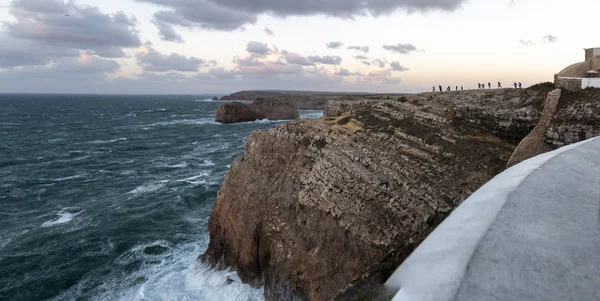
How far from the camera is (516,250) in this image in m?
5.00

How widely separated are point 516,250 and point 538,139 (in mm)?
16315

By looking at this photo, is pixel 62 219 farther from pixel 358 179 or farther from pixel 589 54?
pixel 589 54

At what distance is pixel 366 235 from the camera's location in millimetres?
16344

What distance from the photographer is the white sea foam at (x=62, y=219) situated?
31.0 m

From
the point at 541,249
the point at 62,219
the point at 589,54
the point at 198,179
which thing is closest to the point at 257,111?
the point at 198,179

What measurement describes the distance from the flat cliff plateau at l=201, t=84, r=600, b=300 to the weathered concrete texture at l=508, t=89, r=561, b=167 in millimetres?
276

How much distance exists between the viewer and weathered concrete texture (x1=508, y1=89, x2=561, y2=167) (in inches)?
702

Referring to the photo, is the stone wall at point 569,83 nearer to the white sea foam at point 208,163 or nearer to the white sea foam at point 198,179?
the white sea foam at point 198,179

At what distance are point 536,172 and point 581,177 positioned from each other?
1060 millimetres

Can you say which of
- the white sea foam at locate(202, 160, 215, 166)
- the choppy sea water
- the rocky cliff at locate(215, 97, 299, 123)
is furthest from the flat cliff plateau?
the rocky cliff at locate(215, 97, 299, 123)

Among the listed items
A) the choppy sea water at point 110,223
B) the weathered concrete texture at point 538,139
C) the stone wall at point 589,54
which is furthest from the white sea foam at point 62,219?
the stone wall at point 589,54

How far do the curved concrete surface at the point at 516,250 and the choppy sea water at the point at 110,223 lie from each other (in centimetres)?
1549

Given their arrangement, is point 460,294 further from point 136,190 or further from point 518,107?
point 136,190

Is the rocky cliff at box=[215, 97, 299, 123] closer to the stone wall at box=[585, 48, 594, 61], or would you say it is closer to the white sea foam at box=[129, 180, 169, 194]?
the white sea foam at box=[129, 180, 169, 194]
